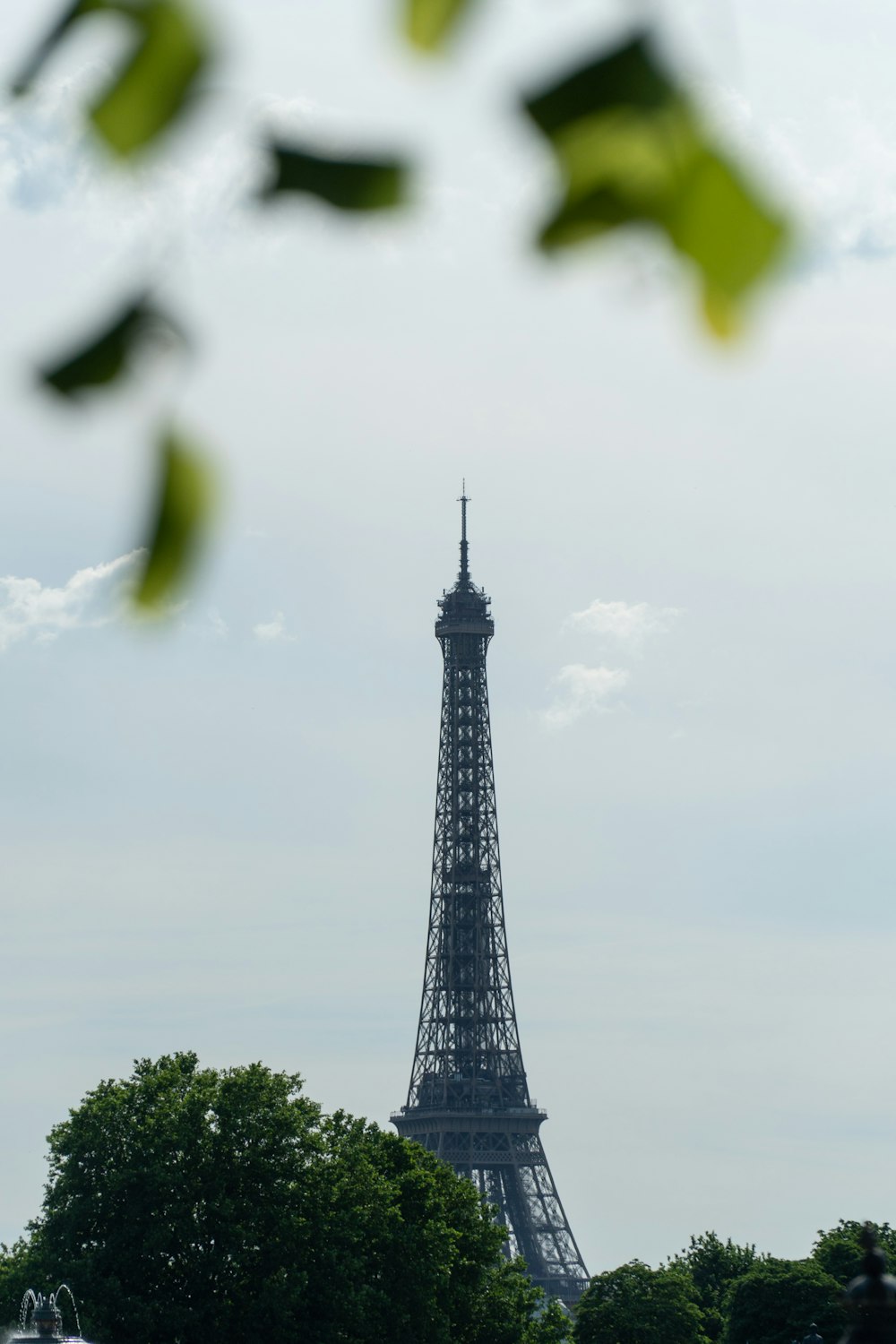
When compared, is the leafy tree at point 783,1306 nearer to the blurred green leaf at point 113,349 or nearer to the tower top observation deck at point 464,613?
the tower top observation deck at point 464,613

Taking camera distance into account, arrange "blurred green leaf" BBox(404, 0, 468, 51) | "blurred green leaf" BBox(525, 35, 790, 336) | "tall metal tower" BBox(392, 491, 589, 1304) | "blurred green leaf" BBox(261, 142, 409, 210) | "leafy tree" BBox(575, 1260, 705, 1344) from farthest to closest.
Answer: "tall metal tower" BBox(392, 491, 589, 1304) → "leafy tree" BBox(575, 1260, 705, 1344) → "blurred green leaf" BBox(261, 142, 409, 210) → "blurred green leaf" BBox(404, 0, 468, 51) → "blurred green leaf" BBox(525, 35, 790, 336)

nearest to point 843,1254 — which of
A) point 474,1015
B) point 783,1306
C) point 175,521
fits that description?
point 783,1306

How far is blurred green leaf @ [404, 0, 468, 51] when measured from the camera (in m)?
1.94

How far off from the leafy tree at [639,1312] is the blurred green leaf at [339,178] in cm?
9327

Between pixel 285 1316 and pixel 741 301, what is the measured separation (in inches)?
2301

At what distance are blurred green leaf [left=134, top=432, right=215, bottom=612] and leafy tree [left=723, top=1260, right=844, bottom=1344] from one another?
87.1 metres

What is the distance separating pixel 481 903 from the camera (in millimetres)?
122812

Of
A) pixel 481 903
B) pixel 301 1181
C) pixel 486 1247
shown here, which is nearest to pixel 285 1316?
pixel 301 1181

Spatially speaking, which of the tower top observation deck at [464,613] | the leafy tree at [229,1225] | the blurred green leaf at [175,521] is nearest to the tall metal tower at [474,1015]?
the tower top observation deck at [464,613]

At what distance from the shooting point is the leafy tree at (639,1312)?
9112 cm

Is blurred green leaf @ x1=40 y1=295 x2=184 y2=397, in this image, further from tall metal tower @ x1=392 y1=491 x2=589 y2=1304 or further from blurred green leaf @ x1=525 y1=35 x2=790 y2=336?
tall metal tower @ x1=392 y1=491 x2=589 y2=1304

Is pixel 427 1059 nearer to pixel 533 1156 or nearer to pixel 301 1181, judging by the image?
pixel 533 1156

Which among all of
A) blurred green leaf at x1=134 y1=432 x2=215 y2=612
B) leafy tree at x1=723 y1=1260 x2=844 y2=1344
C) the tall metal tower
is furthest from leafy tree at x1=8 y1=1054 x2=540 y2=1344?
blurred green leaf at x1=134 y1=432 x2=215 y2=612

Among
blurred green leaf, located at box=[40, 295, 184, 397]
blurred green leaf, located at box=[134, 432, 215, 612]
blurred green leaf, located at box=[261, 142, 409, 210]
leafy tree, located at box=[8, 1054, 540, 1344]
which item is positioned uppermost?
leafy tree, located at box=[8, 1054, 540, 1344]
